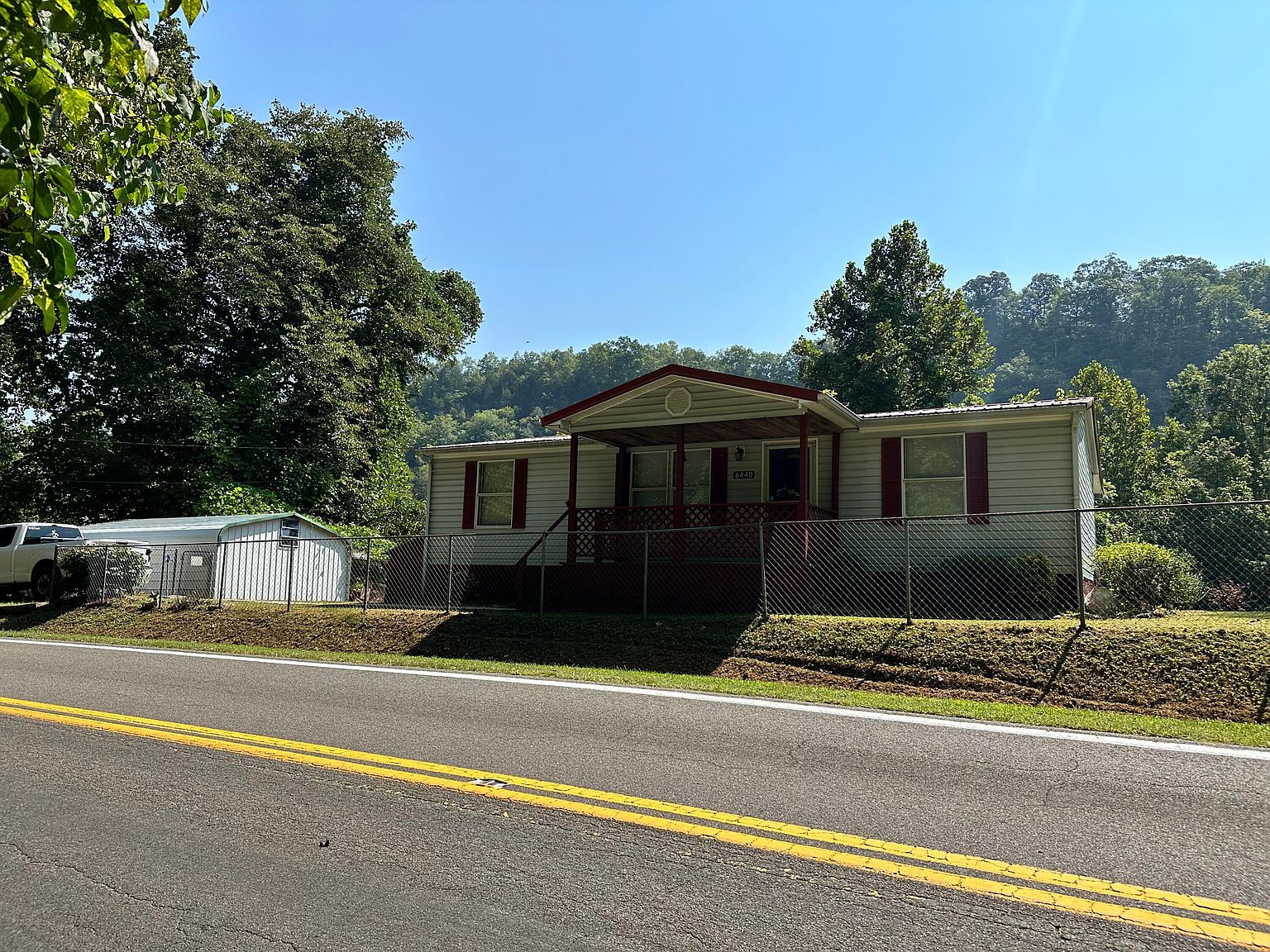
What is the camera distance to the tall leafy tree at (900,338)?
38938mm

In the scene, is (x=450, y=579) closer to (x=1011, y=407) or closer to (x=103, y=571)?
(x=103, y=571)

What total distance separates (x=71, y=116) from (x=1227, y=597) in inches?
698

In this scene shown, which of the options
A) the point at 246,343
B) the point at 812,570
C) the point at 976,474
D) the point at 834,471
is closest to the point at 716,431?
the point at 834,471

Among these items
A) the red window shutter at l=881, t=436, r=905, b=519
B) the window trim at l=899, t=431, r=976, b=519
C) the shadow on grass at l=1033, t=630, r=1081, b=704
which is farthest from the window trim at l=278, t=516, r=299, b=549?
the shadow on grass at l=1033, t=630, r=1081, b=704

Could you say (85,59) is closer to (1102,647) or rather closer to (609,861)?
(609,861)

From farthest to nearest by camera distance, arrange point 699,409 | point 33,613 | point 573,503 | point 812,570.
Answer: point 33,613, point 573,503, point 699,409, point 812,570

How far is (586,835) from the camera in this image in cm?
413

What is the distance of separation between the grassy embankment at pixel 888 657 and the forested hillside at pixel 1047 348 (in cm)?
7260

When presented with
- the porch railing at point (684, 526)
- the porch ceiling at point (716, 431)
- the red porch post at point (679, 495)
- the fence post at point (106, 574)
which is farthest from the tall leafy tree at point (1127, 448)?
the fence post at point (106, 574)

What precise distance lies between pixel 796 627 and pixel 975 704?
3451 mm

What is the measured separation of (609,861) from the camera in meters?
3.79

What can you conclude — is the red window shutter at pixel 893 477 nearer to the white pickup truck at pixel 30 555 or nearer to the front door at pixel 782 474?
the front door at pixel 782 474

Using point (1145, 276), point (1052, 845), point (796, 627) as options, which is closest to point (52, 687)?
point (796, 627)

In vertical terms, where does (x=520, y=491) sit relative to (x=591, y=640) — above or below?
above
